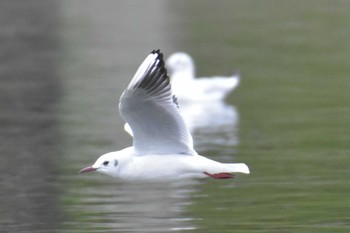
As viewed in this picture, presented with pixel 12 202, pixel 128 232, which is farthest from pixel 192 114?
pixel 128 232

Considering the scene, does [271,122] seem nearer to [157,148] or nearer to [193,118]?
[193,118]

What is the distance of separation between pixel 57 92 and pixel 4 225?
7316 mm

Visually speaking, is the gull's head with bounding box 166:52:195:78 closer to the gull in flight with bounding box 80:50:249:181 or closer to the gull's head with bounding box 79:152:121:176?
the gull in flight with bounding box 80:50:249:181

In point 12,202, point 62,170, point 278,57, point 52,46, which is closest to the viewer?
point 12,202

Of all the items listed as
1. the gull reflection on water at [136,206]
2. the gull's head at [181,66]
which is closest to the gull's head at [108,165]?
the gull reflection on water at [136,206]

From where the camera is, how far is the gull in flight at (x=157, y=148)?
8.61m

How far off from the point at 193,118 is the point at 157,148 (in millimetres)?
6194

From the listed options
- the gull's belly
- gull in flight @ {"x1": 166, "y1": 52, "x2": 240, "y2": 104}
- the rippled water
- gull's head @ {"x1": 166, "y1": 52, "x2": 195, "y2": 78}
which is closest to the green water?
the rippled water

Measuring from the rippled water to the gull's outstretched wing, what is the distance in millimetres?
718

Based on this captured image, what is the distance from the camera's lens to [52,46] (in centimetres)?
2248

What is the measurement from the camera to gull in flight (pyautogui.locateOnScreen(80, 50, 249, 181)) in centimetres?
861

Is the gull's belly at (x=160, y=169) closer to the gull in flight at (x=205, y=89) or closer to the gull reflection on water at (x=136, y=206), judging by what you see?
the gull reflection on water at (x=136, y=206)

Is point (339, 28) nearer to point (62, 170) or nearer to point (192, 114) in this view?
point (192, 114)

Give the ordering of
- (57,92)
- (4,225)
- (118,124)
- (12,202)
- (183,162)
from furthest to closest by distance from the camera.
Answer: (57,92)
(118,124)
(12,202)
(4,225)
(183,162)
